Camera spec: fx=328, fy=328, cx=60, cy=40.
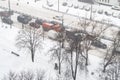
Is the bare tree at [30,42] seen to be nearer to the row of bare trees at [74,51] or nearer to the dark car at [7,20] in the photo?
the row of bare trees at [74,51]

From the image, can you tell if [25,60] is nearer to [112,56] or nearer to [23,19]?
[112,56]

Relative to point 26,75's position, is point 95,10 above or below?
above

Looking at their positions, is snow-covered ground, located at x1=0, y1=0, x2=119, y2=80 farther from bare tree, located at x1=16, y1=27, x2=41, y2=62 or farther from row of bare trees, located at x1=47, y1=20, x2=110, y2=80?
row of bare trees, located at x1=47, y1=20, x2=110, y2=80

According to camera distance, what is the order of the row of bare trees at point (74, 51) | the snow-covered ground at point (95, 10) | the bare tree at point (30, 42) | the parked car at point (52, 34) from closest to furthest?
the row of bare trees at point (74, 51) → the bare tree at point (30, 42) → the parked car at point (52, 34) → the snow-covered ground at point (95, 10)

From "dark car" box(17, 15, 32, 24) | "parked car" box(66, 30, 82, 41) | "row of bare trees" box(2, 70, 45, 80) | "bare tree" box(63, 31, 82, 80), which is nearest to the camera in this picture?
"row of bare trees" box(2, 70, 45, 80)

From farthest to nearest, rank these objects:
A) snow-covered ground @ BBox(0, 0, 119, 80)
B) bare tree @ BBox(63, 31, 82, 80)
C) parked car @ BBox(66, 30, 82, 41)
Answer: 1. parked car @ BBox(66, 30, 82, 41)
2. snow-covered ground @ BBox(0, 0, 119, 80)
3. bare tree @ BBox(63, 31, 82, 80)

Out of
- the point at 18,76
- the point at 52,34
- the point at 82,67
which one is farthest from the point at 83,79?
the point at 52,34

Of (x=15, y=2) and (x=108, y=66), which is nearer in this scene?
(x=108, y=66)

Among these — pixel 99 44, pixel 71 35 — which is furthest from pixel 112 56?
pixel 71 35

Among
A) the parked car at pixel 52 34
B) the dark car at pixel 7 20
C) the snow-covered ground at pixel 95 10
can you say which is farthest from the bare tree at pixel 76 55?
the dark car at pixel 7 20

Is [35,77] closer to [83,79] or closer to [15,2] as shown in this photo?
[83,79]

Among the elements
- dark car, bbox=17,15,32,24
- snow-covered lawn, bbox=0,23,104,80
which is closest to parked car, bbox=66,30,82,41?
snow-covered lawn, bbox=0,23,104,80
